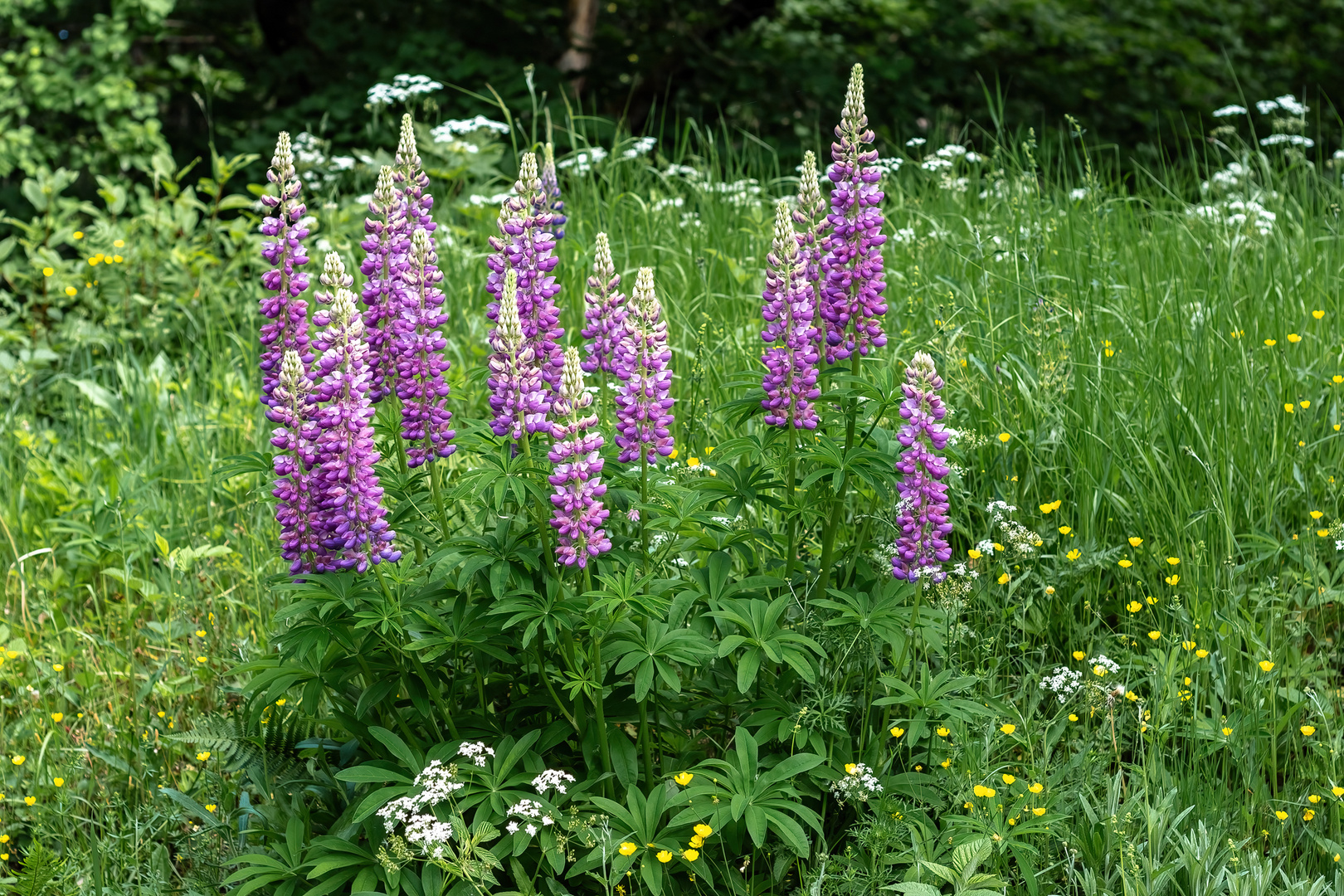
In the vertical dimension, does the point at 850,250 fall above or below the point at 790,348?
above

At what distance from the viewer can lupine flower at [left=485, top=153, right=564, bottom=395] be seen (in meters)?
2.63

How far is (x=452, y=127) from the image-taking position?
5.81 m

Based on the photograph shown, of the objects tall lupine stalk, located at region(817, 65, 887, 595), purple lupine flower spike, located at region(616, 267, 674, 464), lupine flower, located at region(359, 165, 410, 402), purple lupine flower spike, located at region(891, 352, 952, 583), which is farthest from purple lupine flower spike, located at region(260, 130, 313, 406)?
purple lupine flower spike, located at region(891, 352, 952, 583)

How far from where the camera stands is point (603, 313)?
268 cm

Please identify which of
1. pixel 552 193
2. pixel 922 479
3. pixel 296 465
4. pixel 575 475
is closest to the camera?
pixel 575 475

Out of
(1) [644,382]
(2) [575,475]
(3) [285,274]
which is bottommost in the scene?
(2) [575,475]

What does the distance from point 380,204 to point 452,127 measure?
11.0 ft

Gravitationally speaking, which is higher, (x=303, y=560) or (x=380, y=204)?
(x=380, y=204)

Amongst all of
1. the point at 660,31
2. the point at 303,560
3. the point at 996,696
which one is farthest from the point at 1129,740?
the point at 660,31

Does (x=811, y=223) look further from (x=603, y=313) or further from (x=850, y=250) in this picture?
(x=603, y=313)

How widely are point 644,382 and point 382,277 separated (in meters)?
0.66

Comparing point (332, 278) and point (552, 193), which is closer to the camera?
point (332, 278)

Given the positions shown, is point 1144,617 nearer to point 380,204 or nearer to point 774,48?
point 380,204

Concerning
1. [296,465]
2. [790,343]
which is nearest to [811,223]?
[790,343]
